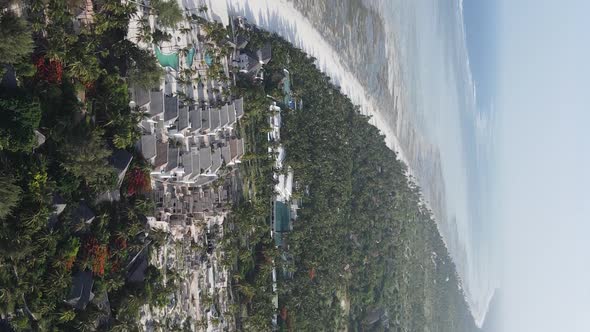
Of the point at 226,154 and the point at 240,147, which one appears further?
the point at 240,147

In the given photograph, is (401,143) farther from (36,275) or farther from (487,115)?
(487,115)

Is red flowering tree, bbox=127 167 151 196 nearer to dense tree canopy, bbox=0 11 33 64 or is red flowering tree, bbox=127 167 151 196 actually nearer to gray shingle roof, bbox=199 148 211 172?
gray shingle roof, bbox=199 148 211 172

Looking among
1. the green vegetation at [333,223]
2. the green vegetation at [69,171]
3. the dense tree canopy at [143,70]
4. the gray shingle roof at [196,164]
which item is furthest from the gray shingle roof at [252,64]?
the green vegetation at [69,171]

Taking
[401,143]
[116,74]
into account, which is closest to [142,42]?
[116,74]

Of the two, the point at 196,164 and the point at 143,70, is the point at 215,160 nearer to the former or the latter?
the point at 196,164

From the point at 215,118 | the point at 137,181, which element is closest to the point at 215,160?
the point at 215,118

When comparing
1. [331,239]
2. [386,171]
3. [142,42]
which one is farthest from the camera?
[386,171]

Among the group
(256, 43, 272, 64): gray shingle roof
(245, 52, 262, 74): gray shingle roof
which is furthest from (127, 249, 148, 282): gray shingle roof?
(256, 43, 272, 64): gray shingle roof
